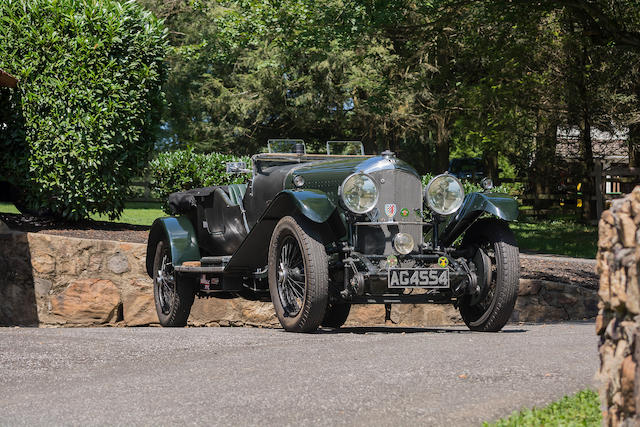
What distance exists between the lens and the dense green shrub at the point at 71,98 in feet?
38.8

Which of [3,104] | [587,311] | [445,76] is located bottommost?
[587,311]

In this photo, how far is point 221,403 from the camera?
172 inches

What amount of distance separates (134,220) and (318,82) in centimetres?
994

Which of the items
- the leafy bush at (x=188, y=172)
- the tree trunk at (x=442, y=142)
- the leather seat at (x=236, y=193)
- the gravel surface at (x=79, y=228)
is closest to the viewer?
the leather seat at (x=236, y=193)

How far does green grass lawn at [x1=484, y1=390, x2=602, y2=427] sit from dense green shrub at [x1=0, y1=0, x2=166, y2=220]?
29.3 ft

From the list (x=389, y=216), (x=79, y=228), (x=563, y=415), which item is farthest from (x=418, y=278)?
(x=79, y=228)

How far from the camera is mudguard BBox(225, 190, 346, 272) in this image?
276 inches

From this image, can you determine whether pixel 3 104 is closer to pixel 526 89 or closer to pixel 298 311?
pixel 298 311

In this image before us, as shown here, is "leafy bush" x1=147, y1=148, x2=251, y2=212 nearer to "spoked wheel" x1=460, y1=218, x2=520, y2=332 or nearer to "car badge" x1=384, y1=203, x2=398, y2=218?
"car badge" x1=384, y1=203, x2=398, y2=218

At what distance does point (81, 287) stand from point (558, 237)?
11626 millimetres

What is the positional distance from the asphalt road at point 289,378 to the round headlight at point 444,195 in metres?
1.25

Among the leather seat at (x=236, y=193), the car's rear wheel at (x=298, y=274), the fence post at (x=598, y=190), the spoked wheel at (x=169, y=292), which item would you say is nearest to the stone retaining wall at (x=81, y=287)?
the spoked wheel at (x=169, y=292)

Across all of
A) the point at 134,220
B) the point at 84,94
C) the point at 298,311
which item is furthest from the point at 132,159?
the point at 134,220

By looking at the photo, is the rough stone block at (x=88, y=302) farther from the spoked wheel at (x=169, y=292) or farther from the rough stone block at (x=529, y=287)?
the rough stone block at (x=529, y=287)
